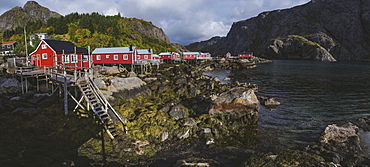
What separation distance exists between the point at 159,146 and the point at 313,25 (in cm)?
24418

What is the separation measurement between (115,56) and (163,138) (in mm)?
36959

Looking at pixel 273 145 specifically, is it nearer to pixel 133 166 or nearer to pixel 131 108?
pixel 133 166

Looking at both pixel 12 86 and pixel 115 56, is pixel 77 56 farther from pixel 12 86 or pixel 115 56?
pixel 115 56

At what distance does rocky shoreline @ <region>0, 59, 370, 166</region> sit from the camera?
1052cm

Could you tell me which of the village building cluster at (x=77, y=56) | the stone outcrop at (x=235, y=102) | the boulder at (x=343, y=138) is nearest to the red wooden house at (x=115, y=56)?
the village building cluster at (x=77, y=56)

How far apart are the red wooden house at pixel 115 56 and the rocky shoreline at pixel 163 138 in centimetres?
2491

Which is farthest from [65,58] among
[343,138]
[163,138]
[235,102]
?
[343,138]

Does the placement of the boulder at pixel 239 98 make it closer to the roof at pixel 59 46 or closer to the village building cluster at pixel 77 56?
the village building cluster at pixel 77 56

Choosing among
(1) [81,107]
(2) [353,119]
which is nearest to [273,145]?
(2) [353,119]

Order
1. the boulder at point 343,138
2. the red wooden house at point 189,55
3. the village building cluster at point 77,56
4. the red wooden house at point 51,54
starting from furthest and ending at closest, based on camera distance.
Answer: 1. the red wooden house at point 189,55
2. the village building cluster at point 77,56
3. the red wooden house at point 51,54
4. the boulder at point 343,138

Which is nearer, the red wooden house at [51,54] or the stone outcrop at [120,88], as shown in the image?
the stone outcrop at [120,88]

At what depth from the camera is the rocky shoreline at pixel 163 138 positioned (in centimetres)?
1052

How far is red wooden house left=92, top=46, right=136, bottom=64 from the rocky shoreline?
81.7 feet

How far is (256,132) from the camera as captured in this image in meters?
15.6
